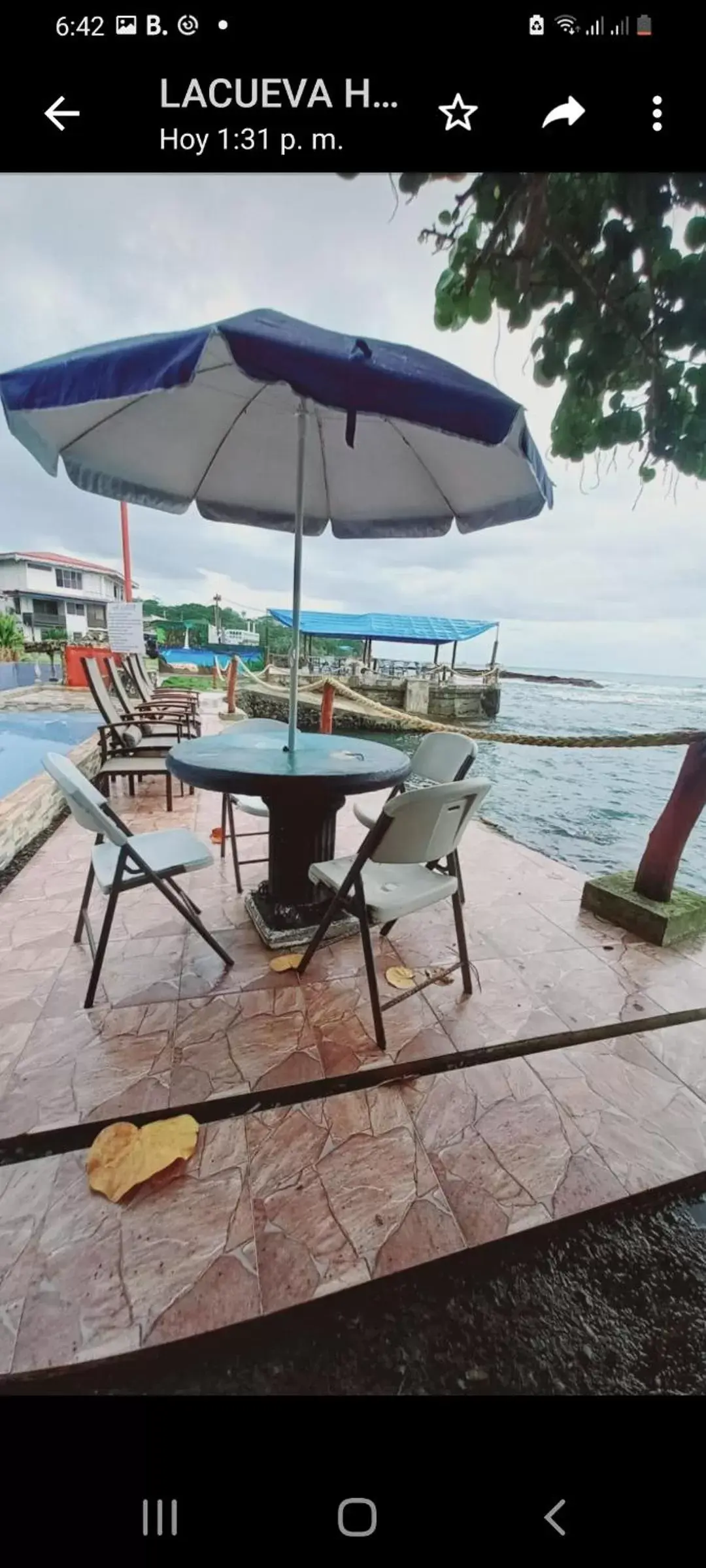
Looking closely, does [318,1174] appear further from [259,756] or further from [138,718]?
[138,718]

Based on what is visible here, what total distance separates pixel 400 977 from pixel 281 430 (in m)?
2.60

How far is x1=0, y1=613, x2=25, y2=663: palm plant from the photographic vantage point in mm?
11883

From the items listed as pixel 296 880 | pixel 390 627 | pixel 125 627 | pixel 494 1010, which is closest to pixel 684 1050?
pixel 494 1010

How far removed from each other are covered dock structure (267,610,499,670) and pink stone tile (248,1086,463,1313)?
17986 mm

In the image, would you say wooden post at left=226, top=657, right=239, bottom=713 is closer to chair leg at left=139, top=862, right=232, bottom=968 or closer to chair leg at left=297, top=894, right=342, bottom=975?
chair leg at left=139, top=862, right=232, bottom=968

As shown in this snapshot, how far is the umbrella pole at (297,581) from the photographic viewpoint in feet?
6.82

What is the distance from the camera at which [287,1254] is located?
1.12m

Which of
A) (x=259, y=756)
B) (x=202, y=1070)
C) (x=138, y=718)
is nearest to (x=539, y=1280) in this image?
(x=202, y=1070)

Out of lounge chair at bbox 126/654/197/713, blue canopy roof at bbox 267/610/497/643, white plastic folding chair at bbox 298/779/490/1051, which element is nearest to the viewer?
white plastic folding chair at bbox 298/779/490/1051

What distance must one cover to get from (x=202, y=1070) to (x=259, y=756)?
1187 mm

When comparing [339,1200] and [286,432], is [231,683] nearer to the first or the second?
[286,432]
